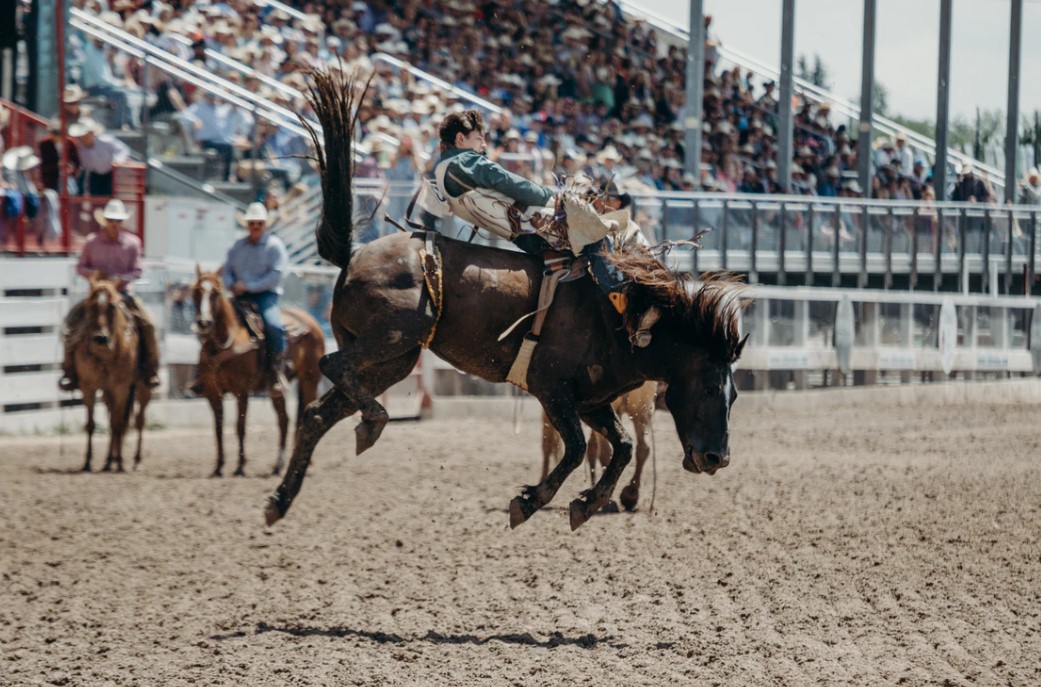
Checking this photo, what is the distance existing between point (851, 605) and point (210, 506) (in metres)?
5.32

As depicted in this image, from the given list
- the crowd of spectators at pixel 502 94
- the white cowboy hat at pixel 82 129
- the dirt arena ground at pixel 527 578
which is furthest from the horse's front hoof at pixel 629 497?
the white cowboy hat at pixel 82 129

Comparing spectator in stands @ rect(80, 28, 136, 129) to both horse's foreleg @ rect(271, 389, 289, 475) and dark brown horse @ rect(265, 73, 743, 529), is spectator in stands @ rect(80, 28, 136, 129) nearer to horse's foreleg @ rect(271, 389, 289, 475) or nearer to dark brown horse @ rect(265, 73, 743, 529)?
horse's foreleg @ rect(271, 389, 289, 475)

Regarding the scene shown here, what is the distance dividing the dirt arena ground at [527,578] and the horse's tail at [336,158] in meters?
1.82

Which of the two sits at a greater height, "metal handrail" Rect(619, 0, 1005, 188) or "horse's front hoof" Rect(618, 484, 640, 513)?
"metal handrail" Rect(619, 0, 1005, 188)

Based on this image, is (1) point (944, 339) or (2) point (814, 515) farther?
(1) point (944, 339)

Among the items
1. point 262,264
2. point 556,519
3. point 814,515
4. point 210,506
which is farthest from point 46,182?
point 814,515

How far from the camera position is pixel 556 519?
401 inches

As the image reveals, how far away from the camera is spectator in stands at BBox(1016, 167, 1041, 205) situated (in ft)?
72.5

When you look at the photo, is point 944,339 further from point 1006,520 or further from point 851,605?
point 851,605

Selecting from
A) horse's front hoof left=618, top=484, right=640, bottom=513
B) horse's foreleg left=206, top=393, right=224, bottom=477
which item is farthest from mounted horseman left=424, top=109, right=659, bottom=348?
horse's foreleg left=206, top=393, right=224, bottom=477

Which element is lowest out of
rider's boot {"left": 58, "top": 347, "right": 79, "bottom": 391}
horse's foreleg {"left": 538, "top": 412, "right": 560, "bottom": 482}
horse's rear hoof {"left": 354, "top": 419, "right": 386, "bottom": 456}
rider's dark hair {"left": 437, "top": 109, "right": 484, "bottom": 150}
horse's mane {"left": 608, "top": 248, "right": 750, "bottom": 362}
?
horse's foreleg {"left": 538, "top": 412, "right": 560, "bottom": 482}

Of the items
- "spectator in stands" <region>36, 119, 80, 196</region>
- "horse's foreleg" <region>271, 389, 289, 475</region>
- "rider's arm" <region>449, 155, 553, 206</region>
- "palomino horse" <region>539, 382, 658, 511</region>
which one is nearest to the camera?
"rider's arm" <region>449, 155, 553, 206</region>

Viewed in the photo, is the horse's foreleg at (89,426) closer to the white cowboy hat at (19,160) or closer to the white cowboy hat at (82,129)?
the white cowboy hat at (19,160)

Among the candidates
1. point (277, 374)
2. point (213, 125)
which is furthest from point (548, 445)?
point (213, 125)
